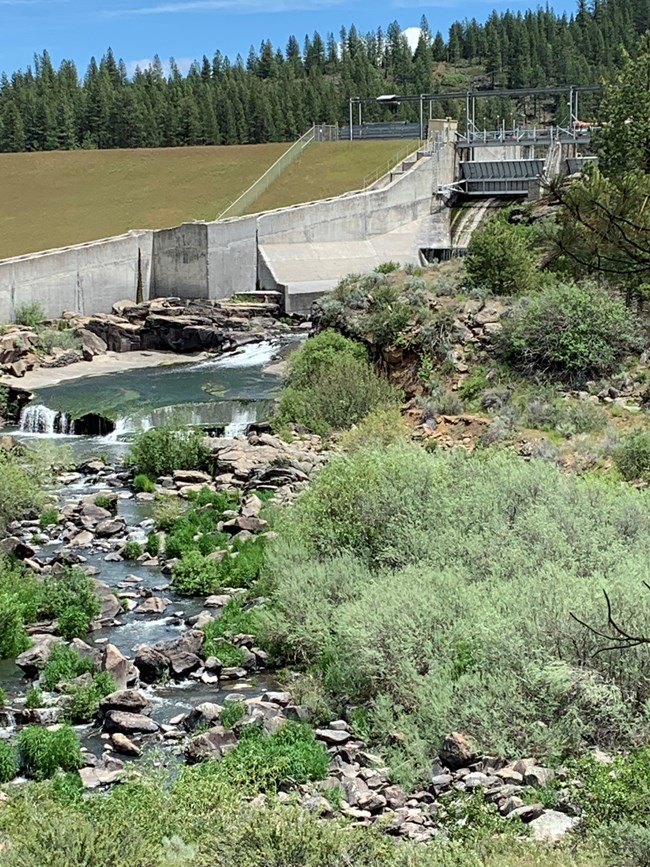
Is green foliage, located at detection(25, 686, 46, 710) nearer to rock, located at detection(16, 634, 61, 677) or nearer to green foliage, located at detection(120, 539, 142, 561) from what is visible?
rock, located at detection(16, 634, 61, 677)

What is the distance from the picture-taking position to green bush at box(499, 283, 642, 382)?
26562mm

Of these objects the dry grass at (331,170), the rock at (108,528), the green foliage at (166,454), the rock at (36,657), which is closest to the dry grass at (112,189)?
the dry grass at (331,170)

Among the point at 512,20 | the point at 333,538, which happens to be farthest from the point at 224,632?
the point at 512,20

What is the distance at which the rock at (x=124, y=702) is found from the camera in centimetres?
1426

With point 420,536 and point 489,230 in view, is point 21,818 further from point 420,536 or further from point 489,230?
point 489,230

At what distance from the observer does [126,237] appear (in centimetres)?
4659

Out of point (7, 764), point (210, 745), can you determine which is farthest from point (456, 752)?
point (7, 764)

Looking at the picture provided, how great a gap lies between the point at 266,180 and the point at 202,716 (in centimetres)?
4712

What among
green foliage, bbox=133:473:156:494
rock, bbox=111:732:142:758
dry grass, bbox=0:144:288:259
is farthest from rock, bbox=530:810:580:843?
dry grass, bbox=0:144:288:259

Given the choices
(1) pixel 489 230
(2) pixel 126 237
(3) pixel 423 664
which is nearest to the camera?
(3) pixel 423 664

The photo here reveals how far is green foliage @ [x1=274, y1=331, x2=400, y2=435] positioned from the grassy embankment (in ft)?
75.3

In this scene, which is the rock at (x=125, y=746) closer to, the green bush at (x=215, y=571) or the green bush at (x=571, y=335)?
the green bush at (x=215, y=571)

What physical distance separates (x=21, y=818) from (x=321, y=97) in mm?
74866

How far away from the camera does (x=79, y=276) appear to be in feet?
145
